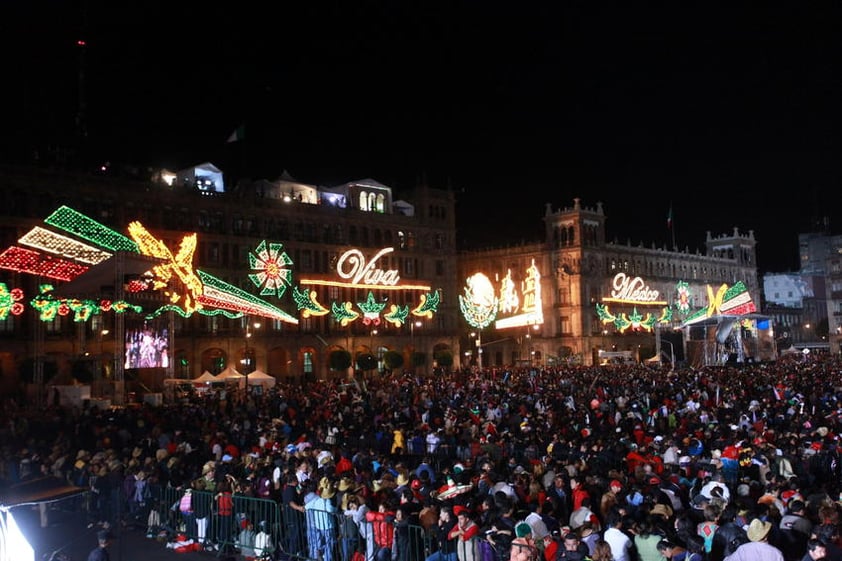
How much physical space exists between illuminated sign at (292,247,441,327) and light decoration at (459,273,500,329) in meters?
3.44

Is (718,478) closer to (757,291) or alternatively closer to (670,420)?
(670,420)

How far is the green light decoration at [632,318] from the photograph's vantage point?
78.9 meters

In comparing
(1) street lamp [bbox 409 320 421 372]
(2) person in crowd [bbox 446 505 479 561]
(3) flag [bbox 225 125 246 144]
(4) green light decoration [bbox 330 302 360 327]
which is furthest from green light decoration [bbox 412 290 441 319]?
(2) person in crowd [bbox 446 505 479 561]

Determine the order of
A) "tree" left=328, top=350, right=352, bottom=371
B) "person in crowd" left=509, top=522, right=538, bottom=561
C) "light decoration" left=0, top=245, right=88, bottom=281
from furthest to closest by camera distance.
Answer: "tree" left=328, top=350, right=352, bottom=371 < "light decoration" left=0, top=245, right=88, bottom=281 < "person in crowd" left=509, top=522, right=538, bottom=561

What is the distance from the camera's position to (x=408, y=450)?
792 inches

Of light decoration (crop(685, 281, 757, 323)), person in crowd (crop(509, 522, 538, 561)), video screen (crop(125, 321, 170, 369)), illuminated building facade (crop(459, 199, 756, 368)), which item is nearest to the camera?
person in crowd (crop(509, 522, 538, 561))

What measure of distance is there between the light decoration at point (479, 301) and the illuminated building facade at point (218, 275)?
11.5 feet

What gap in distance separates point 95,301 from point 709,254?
9015 centimetres

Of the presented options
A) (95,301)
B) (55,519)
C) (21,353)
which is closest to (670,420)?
(55,519)

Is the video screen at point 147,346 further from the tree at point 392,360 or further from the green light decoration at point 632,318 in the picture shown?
the green light decoration at point 632,318

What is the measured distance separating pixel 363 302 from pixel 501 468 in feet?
143

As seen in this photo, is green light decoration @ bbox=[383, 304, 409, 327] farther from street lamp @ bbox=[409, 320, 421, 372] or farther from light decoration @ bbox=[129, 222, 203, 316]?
light decoration @ bbox=[129, 222, 203, 316]

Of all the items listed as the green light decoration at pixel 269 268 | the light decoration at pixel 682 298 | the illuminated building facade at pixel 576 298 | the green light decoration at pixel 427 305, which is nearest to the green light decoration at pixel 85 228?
the green light decoration at pixel 269 268

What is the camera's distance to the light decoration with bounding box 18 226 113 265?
27.1 meters
